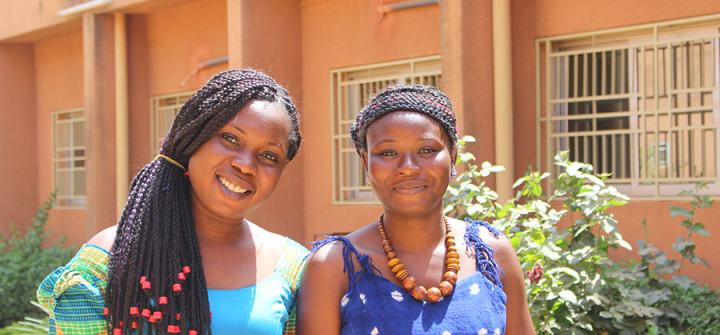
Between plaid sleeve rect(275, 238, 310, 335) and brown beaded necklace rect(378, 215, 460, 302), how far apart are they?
292 mm

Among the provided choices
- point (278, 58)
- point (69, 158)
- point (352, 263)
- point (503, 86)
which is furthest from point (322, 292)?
point (69, 158)

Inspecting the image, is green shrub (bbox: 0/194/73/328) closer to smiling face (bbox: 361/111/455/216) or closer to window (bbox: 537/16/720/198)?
window (bbox: 537/16/720/198)

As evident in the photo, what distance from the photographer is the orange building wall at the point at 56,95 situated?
31.4 ft

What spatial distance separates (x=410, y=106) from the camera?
6.75 ft

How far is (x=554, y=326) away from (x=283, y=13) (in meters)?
4.74

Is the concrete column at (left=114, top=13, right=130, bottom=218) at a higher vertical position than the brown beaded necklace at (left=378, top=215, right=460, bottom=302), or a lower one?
higher

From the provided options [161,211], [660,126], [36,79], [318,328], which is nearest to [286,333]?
[318,328]

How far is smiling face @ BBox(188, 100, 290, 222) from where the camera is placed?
1.99 meters

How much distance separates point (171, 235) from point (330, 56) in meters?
5.27

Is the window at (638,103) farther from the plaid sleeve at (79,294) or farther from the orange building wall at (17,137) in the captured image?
the orange building wall at (17,137)

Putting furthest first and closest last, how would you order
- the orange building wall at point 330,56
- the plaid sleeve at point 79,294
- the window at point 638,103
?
the orange building wall at point 330,56 < the window at point 638,103 < the plaid sleeve at point 79,294

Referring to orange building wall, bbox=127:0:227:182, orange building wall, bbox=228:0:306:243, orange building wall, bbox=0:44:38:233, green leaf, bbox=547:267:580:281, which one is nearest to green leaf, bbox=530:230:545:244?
green leaf, bbox=547:267:580:281

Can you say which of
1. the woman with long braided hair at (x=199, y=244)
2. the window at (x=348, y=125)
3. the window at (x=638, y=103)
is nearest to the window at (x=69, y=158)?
the window at (x=348, y=125)

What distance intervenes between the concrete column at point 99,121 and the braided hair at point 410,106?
6.81 m
